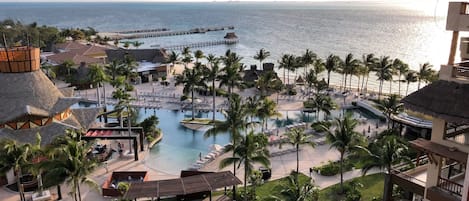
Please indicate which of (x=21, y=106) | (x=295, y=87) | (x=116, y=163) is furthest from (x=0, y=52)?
(x=295, y=87)

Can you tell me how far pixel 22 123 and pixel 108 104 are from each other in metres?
23.3

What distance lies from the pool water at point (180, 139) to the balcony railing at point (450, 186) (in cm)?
2419

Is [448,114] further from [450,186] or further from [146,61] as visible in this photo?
[146,61]

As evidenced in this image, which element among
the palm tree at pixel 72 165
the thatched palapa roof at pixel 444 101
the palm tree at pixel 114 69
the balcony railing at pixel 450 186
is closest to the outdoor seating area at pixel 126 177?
the palm tree at pixel 72 165

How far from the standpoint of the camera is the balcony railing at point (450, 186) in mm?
17453

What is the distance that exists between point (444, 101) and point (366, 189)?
17096 millimetres

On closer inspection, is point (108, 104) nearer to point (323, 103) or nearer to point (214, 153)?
point (214, 153)

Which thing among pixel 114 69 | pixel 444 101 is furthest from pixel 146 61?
pixel 444 101

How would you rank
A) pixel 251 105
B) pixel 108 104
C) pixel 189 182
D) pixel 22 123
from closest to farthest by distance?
pixel 189 182 < pixel 22 123 < pixel 251 105 < pixel 108 104

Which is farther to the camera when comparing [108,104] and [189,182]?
[108,104]

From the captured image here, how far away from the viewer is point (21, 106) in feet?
124

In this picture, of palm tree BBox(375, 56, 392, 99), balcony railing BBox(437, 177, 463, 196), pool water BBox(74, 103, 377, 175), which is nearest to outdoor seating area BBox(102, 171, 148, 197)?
pool water BBox(74, 103, 377, 175)

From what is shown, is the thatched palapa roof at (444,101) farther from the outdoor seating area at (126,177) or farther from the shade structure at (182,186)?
the outdoor seating area at (126,177)

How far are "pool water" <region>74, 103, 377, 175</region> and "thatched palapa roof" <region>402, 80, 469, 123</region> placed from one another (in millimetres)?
24544
